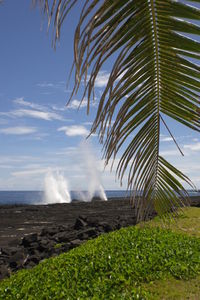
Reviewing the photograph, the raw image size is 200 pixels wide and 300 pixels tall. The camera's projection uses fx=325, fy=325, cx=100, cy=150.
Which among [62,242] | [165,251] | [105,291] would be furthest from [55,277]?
[62,242]

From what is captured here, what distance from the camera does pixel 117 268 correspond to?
608cm

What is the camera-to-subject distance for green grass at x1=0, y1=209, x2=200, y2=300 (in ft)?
17.7

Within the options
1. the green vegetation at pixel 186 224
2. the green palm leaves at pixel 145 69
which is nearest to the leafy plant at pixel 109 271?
the green vegetation at pixel 186 224

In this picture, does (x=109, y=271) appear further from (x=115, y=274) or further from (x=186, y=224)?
(x=186, y=224)

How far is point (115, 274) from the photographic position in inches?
231

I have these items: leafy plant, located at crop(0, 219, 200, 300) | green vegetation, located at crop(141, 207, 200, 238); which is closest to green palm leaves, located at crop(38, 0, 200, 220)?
leafy plant, located at crop(0, 219, 200, 300)

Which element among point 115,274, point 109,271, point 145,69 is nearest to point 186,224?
point 109,271

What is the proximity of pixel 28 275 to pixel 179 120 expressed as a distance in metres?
5.48

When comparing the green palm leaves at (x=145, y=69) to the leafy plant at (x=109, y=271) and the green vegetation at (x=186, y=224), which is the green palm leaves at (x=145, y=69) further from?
the green vegetation at (x=186, y=224)

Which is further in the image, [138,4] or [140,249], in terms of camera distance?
[140,249]

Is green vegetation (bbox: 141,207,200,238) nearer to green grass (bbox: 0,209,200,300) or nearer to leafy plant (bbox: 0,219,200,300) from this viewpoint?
leafy plant (bbox: 0,219,200,300)

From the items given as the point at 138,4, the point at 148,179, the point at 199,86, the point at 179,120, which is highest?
the point at 138,4

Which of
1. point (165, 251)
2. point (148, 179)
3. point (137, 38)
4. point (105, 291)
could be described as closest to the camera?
point (137, 38)

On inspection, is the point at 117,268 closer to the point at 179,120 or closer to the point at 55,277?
the point at 55,277
